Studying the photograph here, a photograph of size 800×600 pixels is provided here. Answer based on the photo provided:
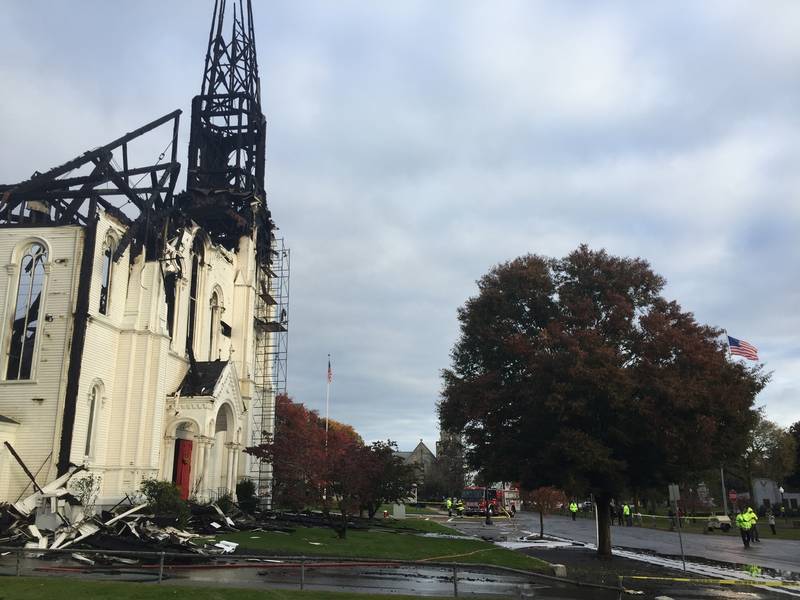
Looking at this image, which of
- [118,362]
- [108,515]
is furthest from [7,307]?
[108,515]

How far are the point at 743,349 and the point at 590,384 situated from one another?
16.4 meters

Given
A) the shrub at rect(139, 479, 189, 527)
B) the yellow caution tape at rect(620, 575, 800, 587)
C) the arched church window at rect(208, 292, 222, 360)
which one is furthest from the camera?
the arched church window at rect(208, 292, 222, 360)

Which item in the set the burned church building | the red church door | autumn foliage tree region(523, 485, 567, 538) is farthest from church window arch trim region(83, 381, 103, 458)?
autumn foliage tree region(523, 485, 567, 538)

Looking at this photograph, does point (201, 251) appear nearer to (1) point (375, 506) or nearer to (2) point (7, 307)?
(2) point (7, 307)

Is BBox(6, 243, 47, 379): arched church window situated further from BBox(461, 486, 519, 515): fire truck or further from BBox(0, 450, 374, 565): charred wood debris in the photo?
BBox(461, 486, 519, 515): fire truck

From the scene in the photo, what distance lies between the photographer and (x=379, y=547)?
2564cm

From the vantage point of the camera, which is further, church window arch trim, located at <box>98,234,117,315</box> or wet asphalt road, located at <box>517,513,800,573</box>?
church window arch trim, located at <box>98,234,117,315</box>

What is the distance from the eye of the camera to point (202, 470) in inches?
1335

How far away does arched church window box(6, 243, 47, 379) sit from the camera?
27375 mm

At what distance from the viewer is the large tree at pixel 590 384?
23234mm

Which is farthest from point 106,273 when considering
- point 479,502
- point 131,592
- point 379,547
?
point 479,502

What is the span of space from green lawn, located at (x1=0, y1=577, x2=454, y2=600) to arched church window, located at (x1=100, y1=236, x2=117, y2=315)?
685 inches

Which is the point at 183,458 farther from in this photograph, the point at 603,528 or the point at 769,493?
the point at 769,493

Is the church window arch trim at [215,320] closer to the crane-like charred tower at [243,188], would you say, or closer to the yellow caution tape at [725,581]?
the crane-like charred tower at [243,188]
